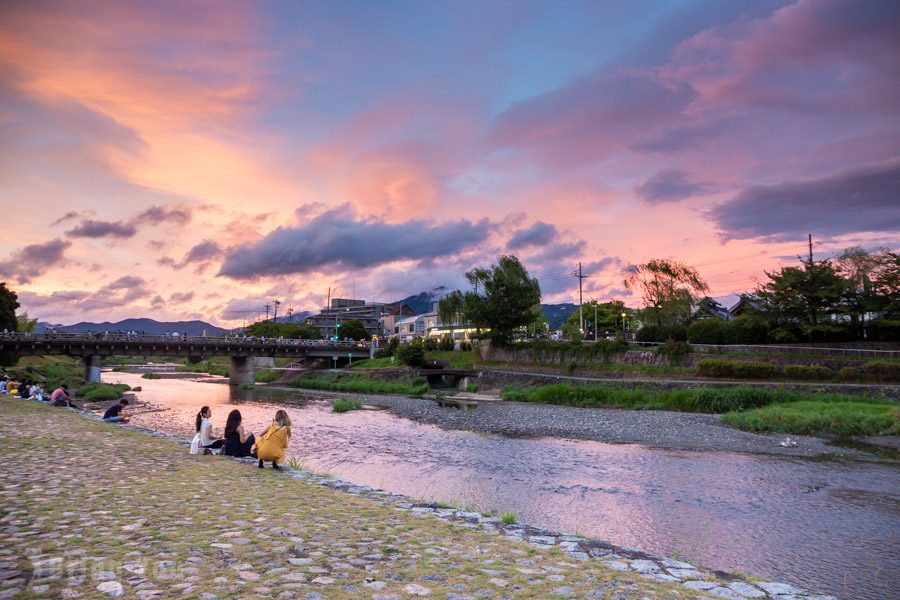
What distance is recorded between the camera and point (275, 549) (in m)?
6.93

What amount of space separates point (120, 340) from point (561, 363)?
5685 cm

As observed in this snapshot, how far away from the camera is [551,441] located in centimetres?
2678

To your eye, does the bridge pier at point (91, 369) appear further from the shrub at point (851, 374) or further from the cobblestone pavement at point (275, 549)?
the shrub at point (851, 374)

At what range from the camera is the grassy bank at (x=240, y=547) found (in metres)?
5.59

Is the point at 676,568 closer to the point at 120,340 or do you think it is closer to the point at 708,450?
the point at 708,450

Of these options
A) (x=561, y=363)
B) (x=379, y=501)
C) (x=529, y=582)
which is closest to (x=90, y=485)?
(x=379, y=501)

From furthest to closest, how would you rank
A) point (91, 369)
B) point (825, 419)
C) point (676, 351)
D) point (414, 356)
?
point (414, 356) < point (91, 369) < point (676, 351) < point (825, 419)

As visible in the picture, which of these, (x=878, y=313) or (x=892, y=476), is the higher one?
(x=878, y=313)

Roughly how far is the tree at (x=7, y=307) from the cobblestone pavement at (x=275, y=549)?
8527 centimetres

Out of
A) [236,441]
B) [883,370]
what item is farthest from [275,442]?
[883,370]

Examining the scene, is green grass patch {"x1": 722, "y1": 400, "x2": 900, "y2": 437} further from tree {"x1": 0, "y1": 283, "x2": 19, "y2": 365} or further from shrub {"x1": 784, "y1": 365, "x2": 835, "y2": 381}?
tree {"x1": 0, "y1": 283, "x2": 19, "y2": 365}

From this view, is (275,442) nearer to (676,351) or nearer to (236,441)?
(236,441)

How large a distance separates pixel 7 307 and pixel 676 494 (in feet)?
315

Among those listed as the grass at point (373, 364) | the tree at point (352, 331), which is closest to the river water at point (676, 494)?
the grass at point (373, 364)
